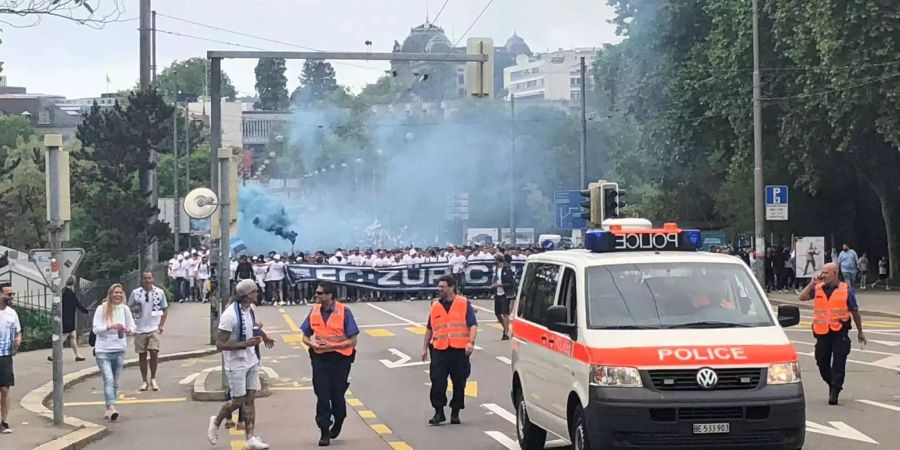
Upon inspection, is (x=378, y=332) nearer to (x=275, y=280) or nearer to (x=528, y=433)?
(x=275, y=280)

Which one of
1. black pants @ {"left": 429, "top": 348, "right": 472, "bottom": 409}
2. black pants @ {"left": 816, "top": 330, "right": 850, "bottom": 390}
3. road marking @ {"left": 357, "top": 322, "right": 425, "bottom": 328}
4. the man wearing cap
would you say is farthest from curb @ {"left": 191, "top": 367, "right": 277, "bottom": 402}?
road marking @ {"left": 357, "top": 322, "right": 425, "bottom": 328}

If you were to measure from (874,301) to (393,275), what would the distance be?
1600 cm

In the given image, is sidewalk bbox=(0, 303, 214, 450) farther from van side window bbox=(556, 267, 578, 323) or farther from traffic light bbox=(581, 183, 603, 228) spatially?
traffic light bbox=(581, 183, 603, 228)

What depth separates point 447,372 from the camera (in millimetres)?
14984

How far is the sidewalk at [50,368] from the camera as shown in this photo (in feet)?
48.7

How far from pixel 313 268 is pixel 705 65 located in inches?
652

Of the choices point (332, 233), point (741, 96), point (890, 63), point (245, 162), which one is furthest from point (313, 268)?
point (245, 162)

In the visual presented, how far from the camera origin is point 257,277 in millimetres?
43688

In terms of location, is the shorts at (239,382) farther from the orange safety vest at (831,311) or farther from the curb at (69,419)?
the orange safety vest at (831,311)

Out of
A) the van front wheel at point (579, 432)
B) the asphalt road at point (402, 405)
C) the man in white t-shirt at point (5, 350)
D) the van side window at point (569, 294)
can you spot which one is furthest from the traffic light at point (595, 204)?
the van front wheel at point (579, 432)

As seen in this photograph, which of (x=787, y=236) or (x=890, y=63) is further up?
(x=890, y=63)

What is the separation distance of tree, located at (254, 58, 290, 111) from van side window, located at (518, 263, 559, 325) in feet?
547

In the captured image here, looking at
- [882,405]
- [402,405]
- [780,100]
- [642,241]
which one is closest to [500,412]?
[402,405]

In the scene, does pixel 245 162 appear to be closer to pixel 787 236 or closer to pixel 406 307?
pixel 787 236
